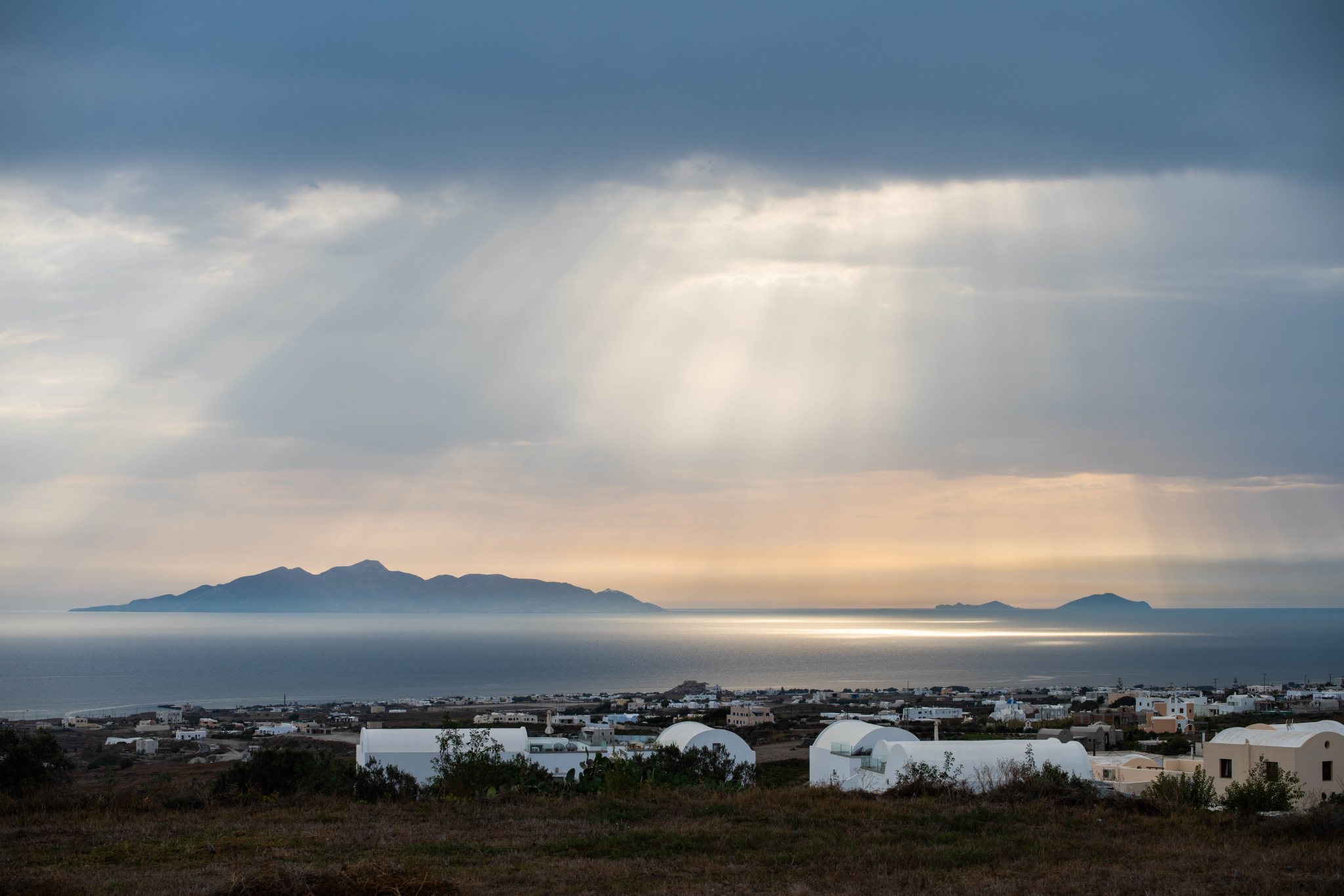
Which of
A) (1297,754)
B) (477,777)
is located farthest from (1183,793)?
(1297,754)

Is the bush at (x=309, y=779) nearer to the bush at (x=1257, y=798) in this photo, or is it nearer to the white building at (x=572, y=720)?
the bush at (x=1257, y=798)

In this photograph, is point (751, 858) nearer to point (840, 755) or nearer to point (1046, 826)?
point (1046, 826)

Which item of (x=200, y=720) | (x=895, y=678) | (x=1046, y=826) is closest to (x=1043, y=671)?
(x=895, y=678)

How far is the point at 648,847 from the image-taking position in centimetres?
826

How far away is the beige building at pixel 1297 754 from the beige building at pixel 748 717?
33367 millimetres

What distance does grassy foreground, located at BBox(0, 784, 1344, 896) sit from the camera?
22.1 feet

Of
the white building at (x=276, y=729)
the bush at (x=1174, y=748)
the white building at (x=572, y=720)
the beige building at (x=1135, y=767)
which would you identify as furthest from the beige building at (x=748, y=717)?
the beige building at (x=1135, y=767)

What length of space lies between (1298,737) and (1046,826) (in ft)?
41.5

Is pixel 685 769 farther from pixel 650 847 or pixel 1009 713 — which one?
pixel 1009 713

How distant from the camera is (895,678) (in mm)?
110625

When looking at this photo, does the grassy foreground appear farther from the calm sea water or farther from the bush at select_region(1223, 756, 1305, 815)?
the calm sea water

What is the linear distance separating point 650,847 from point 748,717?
49337 mm

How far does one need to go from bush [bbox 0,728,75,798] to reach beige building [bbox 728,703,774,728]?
133 ft

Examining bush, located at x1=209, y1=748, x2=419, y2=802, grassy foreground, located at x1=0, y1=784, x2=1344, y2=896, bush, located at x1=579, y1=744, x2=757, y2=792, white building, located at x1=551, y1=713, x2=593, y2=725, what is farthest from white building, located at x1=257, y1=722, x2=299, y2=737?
grassy foreground, located at x1=0, y1=784, x2=1344, y2=896
